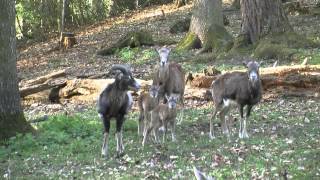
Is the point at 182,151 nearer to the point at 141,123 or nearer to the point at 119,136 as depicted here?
the point at 119,136

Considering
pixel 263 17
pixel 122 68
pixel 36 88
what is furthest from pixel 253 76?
pixel 263 17

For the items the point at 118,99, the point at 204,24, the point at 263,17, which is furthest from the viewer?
the point at 204,24

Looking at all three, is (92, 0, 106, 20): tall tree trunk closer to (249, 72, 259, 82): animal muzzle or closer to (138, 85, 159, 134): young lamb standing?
(138, 85, 159, 134): young lamb standing

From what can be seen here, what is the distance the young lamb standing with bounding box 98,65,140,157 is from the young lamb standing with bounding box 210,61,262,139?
6.65 feet

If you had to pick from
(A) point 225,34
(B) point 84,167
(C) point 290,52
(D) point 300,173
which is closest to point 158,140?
(B) point 84,167

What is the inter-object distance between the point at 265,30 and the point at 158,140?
1002cm

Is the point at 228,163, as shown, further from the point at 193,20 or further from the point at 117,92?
the point at 193,20

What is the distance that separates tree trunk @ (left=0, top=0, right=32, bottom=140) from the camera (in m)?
12.2

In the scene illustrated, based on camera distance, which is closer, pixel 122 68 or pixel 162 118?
pixel 122 68

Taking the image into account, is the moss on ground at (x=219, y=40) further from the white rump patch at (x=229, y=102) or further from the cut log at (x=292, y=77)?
the white rump patch at (x=229, y=102)

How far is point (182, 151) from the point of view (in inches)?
427

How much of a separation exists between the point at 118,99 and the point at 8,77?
2632mm

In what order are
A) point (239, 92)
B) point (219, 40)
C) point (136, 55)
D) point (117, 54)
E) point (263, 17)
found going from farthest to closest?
point (117, 54), point (136, 55), point (219, 40), point (263, 17), point (239, 92)

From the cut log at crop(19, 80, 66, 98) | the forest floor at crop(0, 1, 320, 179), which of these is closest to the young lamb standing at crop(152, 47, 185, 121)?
the forest floor at crop(0, 1, 320, 179)
